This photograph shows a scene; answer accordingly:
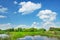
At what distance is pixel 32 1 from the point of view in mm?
1900

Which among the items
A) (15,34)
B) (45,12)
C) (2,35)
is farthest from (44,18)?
(2,35)

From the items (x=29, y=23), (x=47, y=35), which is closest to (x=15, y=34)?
(x=29, y=23)

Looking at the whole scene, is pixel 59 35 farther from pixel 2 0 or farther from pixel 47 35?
pixel 2 0

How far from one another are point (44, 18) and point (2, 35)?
720 millimetres

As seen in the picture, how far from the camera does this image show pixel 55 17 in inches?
74.5

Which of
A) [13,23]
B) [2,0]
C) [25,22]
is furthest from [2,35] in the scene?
[2,0]

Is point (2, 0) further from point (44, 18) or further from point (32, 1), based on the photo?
point (44, 18)

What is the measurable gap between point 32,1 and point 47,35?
0.59 metres

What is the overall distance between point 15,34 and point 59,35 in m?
0.69

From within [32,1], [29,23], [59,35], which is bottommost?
[59,35]

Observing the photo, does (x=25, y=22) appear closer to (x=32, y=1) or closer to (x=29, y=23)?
(x=29, y=23)

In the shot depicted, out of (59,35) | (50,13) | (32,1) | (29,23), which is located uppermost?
(32,1)

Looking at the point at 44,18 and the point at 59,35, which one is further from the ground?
the point at 44,18

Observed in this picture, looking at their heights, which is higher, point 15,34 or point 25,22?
point 25,22
